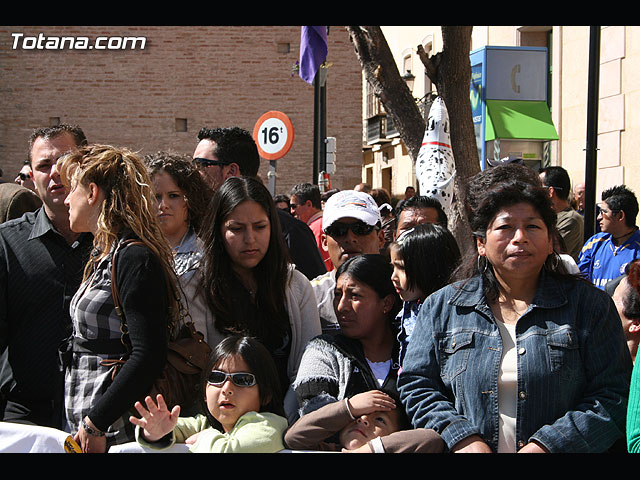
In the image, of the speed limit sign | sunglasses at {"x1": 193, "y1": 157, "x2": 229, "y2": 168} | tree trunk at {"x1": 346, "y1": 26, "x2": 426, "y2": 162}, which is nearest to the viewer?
sunglasses at {"x1": 193, "y1": 157, "x2": 229, "y2": 168}

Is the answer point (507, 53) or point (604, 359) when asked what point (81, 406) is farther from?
point (507, 53)

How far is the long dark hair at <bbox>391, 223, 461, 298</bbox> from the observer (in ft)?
12.2

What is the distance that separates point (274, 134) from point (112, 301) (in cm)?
871

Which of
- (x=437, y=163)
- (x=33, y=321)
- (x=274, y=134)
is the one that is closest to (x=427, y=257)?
(x=33, y=321)

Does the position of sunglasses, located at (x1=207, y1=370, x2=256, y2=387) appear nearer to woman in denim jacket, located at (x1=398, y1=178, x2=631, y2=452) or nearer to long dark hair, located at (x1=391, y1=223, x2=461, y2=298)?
woman in denim jacket, located at (x1=398, y1=178, x2=631, y2=452)

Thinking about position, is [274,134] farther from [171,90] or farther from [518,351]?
[171,90]

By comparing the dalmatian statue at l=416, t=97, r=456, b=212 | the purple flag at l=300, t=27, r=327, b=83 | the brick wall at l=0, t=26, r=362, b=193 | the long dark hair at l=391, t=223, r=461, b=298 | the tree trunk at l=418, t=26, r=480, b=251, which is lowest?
the long dark hair at l=391, t=223, r=461, b=298

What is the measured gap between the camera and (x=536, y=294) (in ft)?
9.88

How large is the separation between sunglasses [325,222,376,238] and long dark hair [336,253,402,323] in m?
0.68
